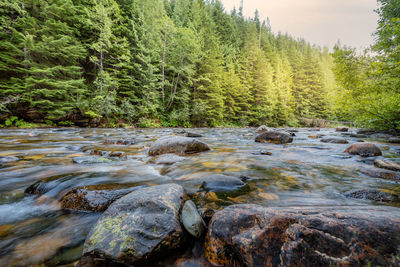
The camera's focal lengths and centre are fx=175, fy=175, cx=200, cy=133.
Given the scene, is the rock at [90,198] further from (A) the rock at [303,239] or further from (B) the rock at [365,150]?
(B) the rock at [365,150]

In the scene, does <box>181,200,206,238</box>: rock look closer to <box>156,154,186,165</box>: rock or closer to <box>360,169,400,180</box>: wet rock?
<box>156,154,186,165</box>: rock

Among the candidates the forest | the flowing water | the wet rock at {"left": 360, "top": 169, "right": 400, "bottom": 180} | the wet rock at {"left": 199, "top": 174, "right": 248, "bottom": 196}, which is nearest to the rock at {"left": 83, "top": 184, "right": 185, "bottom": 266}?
the flowing water

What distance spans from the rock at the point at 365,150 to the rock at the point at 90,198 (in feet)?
17.2

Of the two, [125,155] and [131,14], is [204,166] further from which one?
[131,14]

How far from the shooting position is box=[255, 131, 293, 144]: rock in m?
6.61

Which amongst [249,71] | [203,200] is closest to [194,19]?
[249,71]

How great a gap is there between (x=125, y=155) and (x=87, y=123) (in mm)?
10874

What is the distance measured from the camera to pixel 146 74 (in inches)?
669

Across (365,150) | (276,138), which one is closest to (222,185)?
(365,150)

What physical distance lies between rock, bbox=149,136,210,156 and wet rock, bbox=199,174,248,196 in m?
2.14

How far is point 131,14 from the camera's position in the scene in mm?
18250

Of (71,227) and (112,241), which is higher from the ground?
(112,241)

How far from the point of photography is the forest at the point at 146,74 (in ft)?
20.0

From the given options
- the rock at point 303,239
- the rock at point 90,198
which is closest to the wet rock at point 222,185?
the rock at point 303,239
